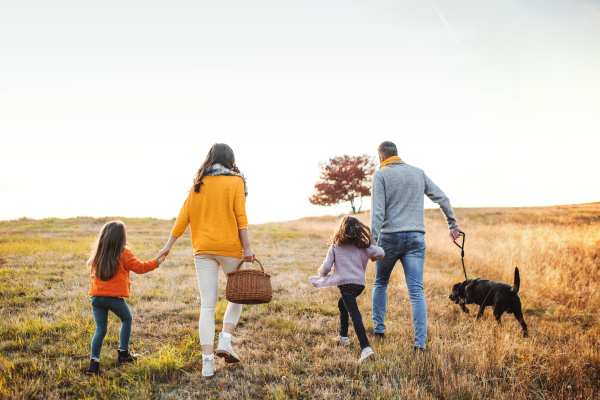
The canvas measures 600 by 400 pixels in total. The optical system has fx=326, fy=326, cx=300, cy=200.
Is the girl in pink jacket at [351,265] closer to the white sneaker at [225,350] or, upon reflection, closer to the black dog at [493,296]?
the white sneaker at [225,350]

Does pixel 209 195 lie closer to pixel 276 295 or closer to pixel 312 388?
pixel 312 388

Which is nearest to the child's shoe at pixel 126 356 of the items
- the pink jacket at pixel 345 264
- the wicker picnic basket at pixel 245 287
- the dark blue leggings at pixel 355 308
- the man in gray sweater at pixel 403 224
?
the wicker picnic basket at pixel 245 287

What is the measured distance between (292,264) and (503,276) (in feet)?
20.3

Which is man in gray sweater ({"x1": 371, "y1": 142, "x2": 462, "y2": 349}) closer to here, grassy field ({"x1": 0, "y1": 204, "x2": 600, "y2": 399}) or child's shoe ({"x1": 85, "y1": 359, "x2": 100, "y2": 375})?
grassy field ({"x1": 0, "y1": 204, "x2": 600, "y2": 399})

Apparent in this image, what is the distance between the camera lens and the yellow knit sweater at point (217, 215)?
363 centimetres

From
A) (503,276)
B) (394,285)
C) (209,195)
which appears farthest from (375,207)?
(503,276)

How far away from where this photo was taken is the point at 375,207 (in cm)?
440

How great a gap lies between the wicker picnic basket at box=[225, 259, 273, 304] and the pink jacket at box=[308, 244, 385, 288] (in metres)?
0.81

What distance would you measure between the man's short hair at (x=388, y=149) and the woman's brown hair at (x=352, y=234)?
1.21 m

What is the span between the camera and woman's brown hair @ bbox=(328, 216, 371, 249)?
4.05 m

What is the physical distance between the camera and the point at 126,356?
12.9 ft

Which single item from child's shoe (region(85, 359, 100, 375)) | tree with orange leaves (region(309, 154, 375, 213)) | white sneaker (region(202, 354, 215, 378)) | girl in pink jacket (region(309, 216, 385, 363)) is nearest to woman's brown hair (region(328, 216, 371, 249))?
girl in pink jacket (region(309, 216, 385, 363))

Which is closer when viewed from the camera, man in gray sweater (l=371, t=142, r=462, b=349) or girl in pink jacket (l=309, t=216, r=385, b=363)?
girl in pink jacket (l=309, t=216, r=385, b=363)

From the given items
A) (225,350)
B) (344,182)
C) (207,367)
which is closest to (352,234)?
(225,350)
